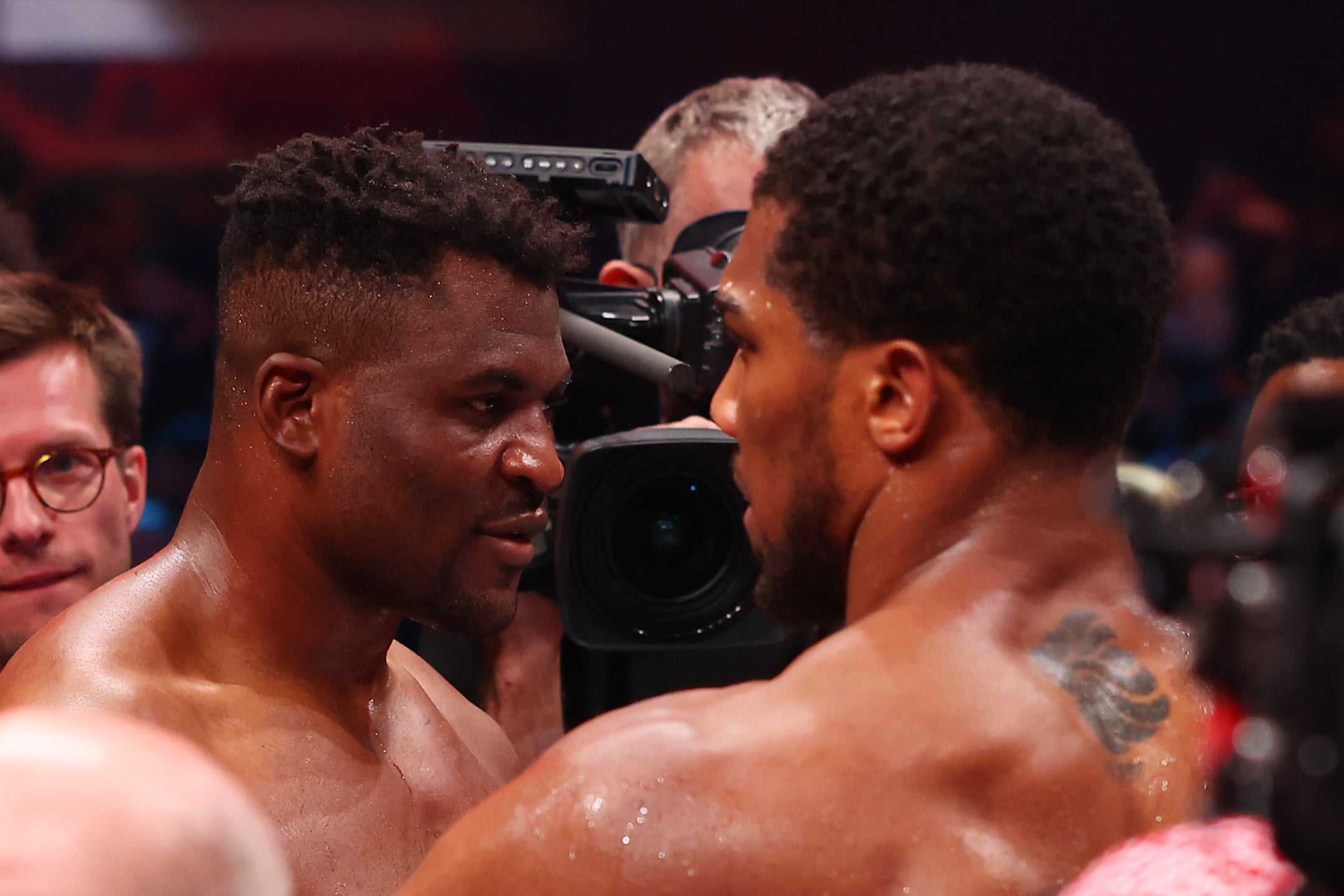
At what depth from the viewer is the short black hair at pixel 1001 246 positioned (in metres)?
1.17

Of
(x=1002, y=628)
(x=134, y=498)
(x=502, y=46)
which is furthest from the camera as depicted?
(x=502, y=46)

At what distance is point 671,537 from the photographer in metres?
1.80

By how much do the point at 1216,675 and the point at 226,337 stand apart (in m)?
1.33

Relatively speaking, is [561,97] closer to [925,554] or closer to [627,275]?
[627,275]

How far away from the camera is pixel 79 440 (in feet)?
7.39

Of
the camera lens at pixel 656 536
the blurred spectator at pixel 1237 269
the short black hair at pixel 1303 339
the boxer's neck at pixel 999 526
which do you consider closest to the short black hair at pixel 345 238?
the camera lens at pixel 656 536

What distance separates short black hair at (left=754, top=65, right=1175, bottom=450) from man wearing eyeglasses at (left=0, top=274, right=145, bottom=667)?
4.57ft

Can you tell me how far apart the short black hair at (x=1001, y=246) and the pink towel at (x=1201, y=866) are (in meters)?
0.45

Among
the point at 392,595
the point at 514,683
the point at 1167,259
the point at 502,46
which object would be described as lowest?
the point at 514,683

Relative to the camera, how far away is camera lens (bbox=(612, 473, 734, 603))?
5.84 ft

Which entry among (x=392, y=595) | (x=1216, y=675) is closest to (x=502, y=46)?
(x=392, y=595)

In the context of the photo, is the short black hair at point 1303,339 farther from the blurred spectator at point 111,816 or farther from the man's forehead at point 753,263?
the blurred spectator at point 111,816

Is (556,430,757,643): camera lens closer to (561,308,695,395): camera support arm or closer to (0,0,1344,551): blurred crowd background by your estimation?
(561,308,695,395): camera support arm

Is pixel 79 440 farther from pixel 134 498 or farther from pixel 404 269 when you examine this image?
pixel 404 269
